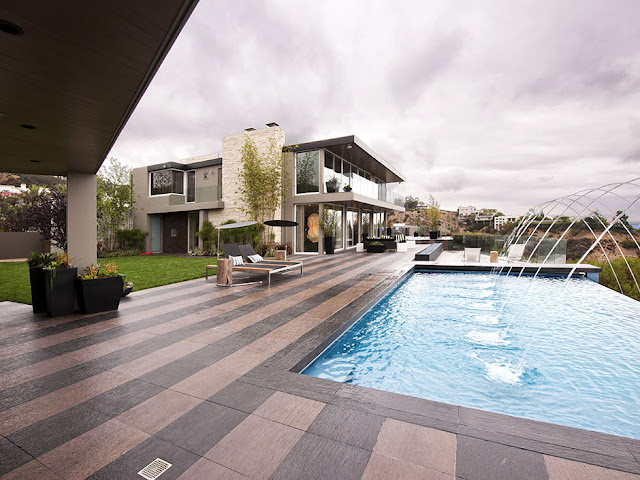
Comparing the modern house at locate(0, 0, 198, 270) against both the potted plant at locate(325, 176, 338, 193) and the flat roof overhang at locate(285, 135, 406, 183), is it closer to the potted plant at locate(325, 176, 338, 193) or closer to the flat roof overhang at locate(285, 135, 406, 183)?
the flat roof overhang at locate(285, 135, 406, 183)

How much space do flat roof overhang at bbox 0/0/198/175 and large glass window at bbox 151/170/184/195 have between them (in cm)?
1763

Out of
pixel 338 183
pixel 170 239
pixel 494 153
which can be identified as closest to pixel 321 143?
pixel 338 183

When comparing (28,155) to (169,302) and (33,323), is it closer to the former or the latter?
(33,323)

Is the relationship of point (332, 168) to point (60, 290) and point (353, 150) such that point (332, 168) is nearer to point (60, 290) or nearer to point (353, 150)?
point (353, 150)

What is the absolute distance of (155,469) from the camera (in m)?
1.81

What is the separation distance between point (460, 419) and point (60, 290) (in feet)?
20.9

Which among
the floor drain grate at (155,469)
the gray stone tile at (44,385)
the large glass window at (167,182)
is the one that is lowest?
the gray stone tile at (44,385)

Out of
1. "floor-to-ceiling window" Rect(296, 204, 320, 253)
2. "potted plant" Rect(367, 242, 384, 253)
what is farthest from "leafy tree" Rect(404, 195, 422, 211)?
"floor-to-ceiling window" Rect(296, 204, 320, 253)

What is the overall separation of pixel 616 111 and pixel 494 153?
2332 cm

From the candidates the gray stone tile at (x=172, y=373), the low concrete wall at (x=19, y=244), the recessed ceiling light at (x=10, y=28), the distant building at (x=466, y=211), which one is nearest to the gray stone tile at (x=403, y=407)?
the gray stone tile at (x=172, y=373)

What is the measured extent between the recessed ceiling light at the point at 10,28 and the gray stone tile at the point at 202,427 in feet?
10.4

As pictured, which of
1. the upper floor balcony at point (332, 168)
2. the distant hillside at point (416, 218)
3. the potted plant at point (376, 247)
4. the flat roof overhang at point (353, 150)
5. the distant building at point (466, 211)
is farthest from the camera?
the distant building at point (466, 211)

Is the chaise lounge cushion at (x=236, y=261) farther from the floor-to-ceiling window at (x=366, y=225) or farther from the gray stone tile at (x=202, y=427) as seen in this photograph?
the floor-to-ceiling window at (x=366, y=225)

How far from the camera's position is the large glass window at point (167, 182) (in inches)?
836
